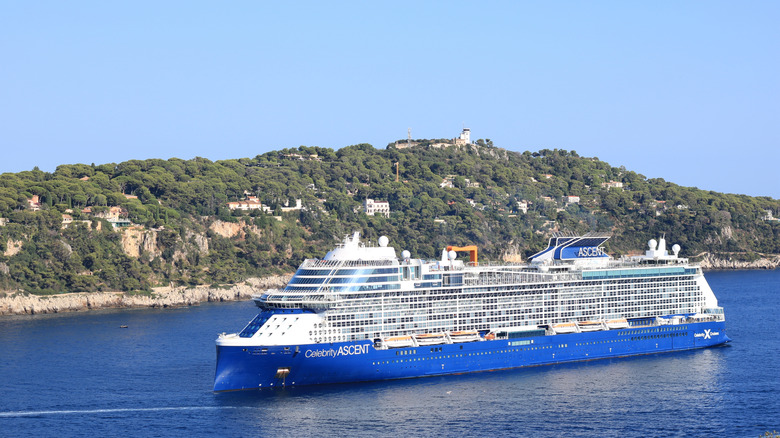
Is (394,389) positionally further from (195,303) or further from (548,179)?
(548,179)

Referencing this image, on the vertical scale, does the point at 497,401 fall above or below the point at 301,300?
below

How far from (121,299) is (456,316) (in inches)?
1952

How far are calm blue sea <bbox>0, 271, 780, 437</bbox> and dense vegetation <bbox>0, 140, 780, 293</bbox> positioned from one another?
37900 mm

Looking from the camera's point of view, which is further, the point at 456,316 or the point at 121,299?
the point at 121,299

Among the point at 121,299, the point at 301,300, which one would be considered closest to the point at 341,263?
the point at 301,300

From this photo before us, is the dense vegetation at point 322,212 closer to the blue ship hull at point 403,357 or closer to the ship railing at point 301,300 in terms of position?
the ship railing at point 301,300

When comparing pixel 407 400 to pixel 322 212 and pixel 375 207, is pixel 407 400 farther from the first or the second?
pixel 375 207

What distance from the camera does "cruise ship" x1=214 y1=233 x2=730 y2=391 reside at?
46250 millimetres

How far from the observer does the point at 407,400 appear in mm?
44406

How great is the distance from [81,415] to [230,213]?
3007 inches

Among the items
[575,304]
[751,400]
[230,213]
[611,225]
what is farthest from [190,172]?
[751,400]

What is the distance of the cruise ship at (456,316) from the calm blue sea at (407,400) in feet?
3.24

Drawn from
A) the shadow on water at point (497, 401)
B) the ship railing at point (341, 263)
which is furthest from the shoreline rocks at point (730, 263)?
the ship railing at point (341, 263)

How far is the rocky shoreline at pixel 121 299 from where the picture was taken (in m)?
85.2
